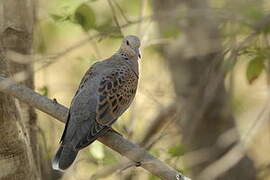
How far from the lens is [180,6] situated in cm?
600

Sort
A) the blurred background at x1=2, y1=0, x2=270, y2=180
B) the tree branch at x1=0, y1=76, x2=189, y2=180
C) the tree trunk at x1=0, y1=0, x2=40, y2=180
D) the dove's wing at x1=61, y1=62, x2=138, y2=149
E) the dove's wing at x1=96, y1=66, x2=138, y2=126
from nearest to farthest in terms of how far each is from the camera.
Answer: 1. the tree branch at x1=0, y1=76, x2=189, y2=180
2. the tree trunk at x1=0, y1=0, x2=40, y2=180
3. the dove's wing at x1=61, y1=62, x2=138, y2=149
4. the dove's wing at x1=96, y1=66, x2=138, y2=126
5. the blurred background at x1=2, y1=0, x2=270, y2=180

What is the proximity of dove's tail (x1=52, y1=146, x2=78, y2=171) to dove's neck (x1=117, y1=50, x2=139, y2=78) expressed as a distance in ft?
2.76

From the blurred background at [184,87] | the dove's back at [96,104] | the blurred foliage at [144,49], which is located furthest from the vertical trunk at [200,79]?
the dove's back at [96,104]

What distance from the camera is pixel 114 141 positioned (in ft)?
11.1

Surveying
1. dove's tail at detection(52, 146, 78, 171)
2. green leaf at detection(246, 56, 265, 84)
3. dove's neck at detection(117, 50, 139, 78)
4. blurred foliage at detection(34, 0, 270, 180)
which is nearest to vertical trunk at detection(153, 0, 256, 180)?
blurred foliage at detection(34, 0, 270, 180)

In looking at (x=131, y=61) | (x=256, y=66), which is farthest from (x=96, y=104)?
(x=256, y=66)

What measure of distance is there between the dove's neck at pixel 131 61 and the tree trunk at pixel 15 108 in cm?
64

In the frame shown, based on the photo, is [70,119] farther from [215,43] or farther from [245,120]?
[245,120]

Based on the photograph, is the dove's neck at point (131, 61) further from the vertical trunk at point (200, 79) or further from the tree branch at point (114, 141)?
the vertical trunk at point (200, 79)

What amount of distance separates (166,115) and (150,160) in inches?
124

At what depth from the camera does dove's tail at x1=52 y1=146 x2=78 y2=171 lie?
3707mm

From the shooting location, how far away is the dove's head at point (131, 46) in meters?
4.38

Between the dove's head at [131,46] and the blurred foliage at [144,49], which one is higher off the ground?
the blurred foliage at [144,49]

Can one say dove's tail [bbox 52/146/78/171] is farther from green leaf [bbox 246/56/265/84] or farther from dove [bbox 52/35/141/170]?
green leaf [bbox 246/56/265/84]
